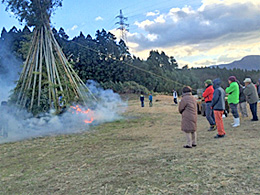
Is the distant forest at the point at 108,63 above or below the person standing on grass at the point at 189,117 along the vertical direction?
above

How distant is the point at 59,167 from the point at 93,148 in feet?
4.92

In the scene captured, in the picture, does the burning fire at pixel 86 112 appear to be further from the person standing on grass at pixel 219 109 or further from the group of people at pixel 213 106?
the person standing on grass at pixel 219 109

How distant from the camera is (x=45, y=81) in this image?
11.1m

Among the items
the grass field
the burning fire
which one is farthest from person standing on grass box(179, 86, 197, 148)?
the burning fire

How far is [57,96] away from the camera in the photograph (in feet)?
35.4

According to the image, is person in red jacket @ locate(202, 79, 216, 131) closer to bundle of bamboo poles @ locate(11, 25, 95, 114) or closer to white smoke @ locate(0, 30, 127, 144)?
white smoke @ locate(0, 30, 127, 144)

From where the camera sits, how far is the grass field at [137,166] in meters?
3.50

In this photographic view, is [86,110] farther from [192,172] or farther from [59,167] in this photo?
[192,172]

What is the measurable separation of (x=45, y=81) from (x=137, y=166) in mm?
7918

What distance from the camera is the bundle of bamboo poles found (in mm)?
10672

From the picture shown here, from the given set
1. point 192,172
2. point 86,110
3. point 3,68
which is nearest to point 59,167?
point 192,172

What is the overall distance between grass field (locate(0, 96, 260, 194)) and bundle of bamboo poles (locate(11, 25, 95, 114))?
146 inches

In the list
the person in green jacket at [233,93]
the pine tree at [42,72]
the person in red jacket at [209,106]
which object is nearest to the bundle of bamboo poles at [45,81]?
the pine tree at [42,72]

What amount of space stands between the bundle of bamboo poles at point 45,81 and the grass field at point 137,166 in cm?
371
